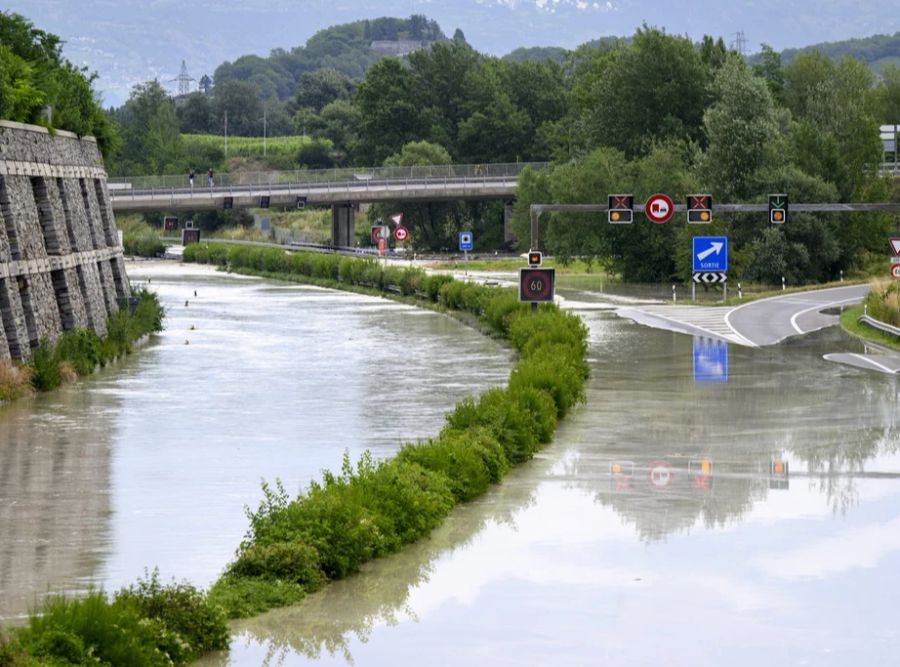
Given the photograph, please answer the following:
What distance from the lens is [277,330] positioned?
6394cm

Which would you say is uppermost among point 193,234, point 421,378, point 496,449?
point 496,449

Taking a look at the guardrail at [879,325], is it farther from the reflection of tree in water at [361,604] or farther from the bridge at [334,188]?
the bridge at [334,188]

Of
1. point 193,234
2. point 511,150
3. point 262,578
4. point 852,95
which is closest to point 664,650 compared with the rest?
point 262,578

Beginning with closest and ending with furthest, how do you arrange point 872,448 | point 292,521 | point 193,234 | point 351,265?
point 292,521 → point 872,448 → point 351,265 → point 193,234

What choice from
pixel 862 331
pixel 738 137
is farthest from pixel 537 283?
pixel 738 137

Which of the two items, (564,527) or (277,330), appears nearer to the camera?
(564,527)

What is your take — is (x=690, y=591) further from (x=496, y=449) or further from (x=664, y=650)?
(x=496, y=449)

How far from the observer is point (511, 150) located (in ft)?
526

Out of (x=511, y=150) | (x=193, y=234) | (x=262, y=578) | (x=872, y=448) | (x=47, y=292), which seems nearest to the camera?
(x=262, y=578)

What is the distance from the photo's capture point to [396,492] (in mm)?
22406

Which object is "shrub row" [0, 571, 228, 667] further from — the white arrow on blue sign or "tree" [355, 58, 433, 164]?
"tree" [355, 58, 433, 164]

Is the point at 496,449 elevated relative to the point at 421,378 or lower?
elevated

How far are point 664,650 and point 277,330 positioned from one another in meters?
48.4

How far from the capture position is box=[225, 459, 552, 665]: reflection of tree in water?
17.0 m
